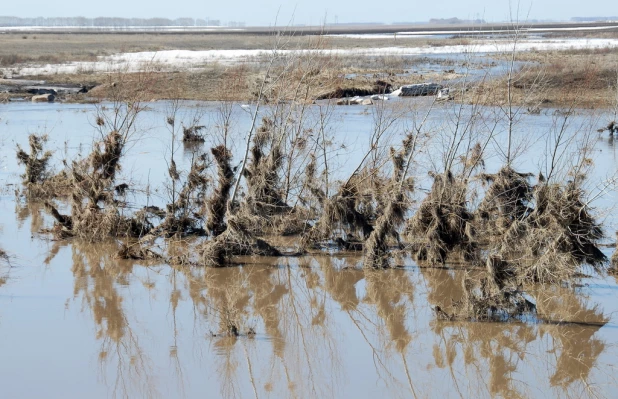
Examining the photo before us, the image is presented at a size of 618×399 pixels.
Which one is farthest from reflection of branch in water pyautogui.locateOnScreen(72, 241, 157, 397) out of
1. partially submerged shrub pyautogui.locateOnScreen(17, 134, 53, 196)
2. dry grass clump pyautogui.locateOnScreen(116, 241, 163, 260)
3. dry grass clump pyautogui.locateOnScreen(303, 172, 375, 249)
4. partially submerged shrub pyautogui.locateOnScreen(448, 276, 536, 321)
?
partially submerged shrub pyautogui.locateOnScreen(448, 276, 536, 321)

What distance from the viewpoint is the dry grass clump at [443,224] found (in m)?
15.7

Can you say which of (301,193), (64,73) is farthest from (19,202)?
(64,73)

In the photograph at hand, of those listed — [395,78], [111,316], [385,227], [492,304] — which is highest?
[385,227]

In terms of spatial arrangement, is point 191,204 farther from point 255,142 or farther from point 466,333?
point 466,333

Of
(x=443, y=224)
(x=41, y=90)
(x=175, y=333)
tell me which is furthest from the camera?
(x=41, y=90)

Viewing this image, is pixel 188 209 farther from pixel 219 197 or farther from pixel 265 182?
pixel 265 182

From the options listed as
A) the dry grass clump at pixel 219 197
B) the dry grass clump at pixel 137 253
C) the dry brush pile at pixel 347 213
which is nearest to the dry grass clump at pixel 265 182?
the dry brush pile at pixel 347 213

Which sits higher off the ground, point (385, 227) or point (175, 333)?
point (385, 227)

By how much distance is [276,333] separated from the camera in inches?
502

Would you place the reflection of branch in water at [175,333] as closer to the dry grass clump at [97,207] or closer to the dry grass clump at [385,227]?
the dry grass clump at [97,207]

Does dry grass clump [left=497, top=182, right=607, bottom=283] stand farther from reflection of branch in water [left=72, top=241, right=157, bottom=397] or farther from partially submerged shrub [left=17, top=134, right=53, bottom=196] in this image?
partially submerged shrub [left=17, top=134, right=53, bottom=196]

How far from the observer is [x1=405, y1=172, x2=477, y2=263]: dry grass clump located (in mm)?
15742

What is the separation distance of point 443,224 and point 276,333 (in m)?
4.68

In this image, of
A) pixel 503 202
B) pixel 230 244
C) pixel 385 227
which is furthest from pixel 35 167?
pixel 503 202
